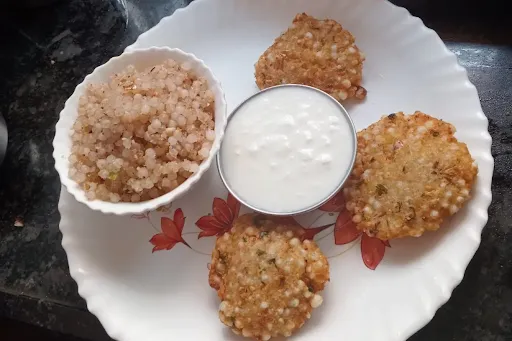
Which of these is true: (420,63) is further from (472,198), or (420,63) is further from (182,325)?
(182,325)

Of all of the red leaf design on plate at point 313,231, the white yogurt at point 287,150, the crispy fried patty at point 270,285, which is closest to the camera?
the crispy fried patty at point 270,285

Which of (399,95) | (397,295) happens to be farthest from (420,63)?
(397,295)

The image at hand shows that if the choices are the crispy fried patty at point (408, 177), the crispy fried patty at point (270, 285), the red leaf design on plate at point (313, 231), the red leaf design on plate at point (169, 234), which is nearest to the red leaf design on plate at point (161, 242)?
the red leaf design on plate at point (169, 234)

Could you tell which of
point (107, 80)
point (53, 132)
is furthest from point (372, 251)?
point (53, 132)

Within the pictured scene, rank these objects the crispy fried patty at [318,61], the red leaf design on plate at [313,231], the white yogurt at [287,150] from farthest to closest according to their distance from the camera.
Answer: the crispy fried patty at [318,61]
the red leaf design on plate at [313,231]
the white yogurt at [287,150]

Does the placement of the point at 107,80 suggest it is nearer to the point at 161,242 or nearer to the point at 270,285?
the point at 161,242

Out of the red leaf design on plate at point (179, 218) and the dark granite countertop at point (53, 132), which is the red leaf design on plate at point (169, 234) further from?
the dark granite countertop at point (53, 132)
